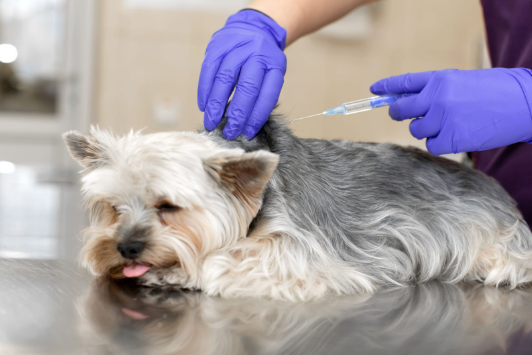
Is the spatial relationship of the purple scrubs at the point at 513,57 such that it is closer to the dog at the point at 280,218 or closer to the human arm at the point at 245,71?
the dog at the point at 280,218

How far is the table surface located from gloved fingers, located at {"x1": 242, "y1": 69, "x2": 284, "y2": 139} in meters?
0.45

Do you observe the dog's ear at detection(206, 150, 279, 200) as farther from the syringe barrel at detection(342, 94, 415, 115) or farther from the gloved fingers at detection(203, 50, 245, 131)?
the syringe barrel at detection(342, 94, 415, 115)

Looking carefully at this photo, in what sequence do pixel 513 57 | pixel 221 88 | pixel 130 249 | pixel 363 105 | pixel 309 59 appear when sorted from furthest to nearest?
pixel 309 59 → pixel 513 57 → pixel 363 105 → pixel 221 88 → pixel 130 249

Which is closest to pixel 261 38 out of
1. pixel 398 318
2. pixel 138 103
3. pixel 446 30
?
pixel 398 318

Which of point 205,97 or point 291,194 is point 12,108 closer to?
point 205,97

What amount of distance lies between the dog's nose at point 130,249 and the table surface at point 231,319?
0.07 meters

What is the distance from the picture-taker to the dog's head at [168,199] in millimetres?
1201

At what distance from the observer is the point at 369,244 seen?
4.52ft

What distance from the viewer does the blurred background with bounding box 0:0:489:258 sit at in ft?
13.8

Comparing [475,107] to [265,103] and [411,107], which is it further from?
[265,103]

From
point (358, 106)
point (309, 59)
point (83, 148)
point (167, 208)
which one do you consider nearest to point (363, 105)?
point (358, 106)

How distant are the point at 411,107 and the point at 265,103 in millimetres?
400

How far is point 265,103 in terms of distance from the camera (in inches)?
56.8

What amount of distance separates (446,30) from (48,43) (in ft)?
10.8
